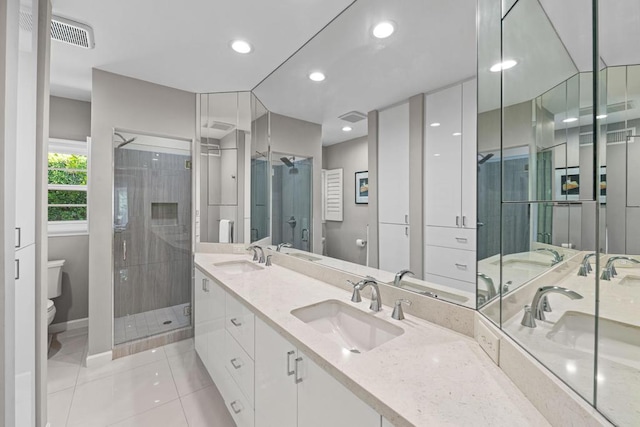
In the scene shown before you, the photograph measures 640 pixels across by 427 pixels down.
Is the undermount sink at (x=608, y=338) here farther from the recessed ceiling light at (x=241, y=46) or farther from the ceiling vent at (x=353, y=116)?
the recessed ceiling light at (x=241, y=46)

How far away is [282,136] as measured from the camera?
232 cm

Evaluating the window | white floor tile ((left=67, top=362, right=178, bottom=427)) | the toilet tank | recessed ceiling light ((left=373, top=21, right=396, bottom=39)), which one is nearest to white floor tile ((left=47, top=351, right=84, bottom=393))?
white floor tile ((left=67, top=362, right=178, bottom=427))

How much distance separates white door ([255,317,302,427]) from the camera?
1.05 m

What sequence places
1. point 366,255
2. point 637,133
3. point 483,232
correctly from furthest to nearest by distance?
1. point 366,255
2. point 483,232
3. point 637,133

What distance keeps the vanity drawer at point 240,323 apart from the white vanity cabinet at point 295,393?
8 centimetres

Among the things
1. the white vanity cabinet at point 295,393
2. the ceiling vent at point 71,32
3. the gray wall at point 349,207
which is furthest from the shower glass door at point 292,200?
the ceiling vent at point 71,32

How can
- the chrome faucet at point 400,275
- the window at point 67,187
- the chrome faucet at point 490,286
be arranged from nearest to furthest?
the chrome faucet at point 490,286, the chrome faucet at point 400,275, the window at point 67,187

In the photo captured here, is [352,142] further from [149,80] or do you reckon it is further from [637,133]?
[149,80]

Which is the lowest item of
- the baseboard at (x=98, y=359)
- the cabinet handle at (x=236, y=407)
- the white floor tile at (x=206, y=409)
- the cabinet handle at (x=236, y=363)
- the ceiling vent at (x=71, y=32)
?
the white floor tile at (x=206, y=409)

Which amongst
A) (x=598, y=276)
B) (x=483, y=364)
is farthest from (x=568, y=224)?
(x=483, y=364)

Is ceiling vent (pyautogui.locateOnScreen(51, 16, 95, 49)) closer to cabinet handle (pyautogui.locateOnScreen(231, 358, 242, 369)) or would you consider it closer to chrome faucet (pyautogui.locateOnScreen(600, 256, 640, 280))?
cabinet handle (pyautogui.locateOnScreen(231, 358, 242, 369))

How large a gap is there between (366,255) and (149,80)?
2566 mm

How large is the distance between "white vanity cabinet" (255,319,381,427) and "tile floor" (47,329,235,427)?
2.57ft

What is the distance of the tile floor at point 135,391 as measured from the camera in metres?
1.73
